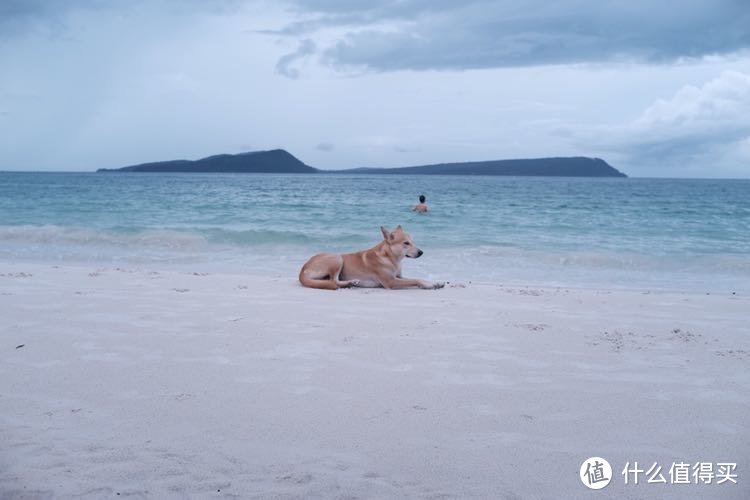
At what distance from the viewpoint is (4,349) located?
16.3 feet

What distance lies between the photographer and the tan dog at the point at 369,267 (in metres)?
8.73

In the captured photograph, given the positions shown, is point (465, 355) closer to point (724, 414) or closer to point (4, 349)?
point (724, 414)

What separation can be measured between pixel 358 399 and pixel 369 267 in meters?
4.96

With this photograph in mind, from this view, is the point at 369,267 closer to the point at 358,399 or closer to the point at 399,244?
the point at 399,244

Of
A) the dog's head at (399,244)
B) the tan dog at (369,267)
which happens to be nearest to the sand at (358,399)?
the tan dog at (369,267)

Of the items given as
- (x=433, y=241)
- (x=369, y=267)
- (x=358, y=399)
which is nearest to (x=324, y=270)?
(x=369, y=267)

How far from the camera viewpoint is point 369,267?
8.91 m

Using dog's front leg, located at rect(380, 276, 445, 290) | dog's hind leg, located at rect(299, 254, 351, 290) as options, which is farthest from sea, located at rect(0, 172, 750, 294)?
dog's front leg, located at rect(380, 276, 445, 290)

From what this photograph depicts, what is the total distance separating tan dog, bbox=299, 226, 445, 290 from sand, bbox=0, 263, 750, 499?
72.5 inches

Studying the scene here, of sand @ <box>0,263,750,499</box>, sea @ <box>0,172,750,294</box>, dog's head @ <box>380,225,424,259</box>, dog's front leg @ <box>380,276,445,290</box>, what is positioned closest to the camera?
sand @ <box>0,263,750,499</box>

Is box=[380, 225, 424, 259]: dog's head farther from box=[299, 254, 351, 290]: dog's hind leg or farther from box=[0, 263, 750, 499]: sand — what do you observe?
box=[0, 263, 750, 499]: sand

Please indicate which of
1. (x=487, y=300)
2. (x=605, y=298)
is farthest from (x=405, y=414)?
(x=605, y=298)

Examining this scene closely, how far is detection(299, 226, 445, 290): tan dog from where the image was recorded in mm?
8734

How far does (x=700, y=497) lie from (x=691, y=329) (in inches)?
135
